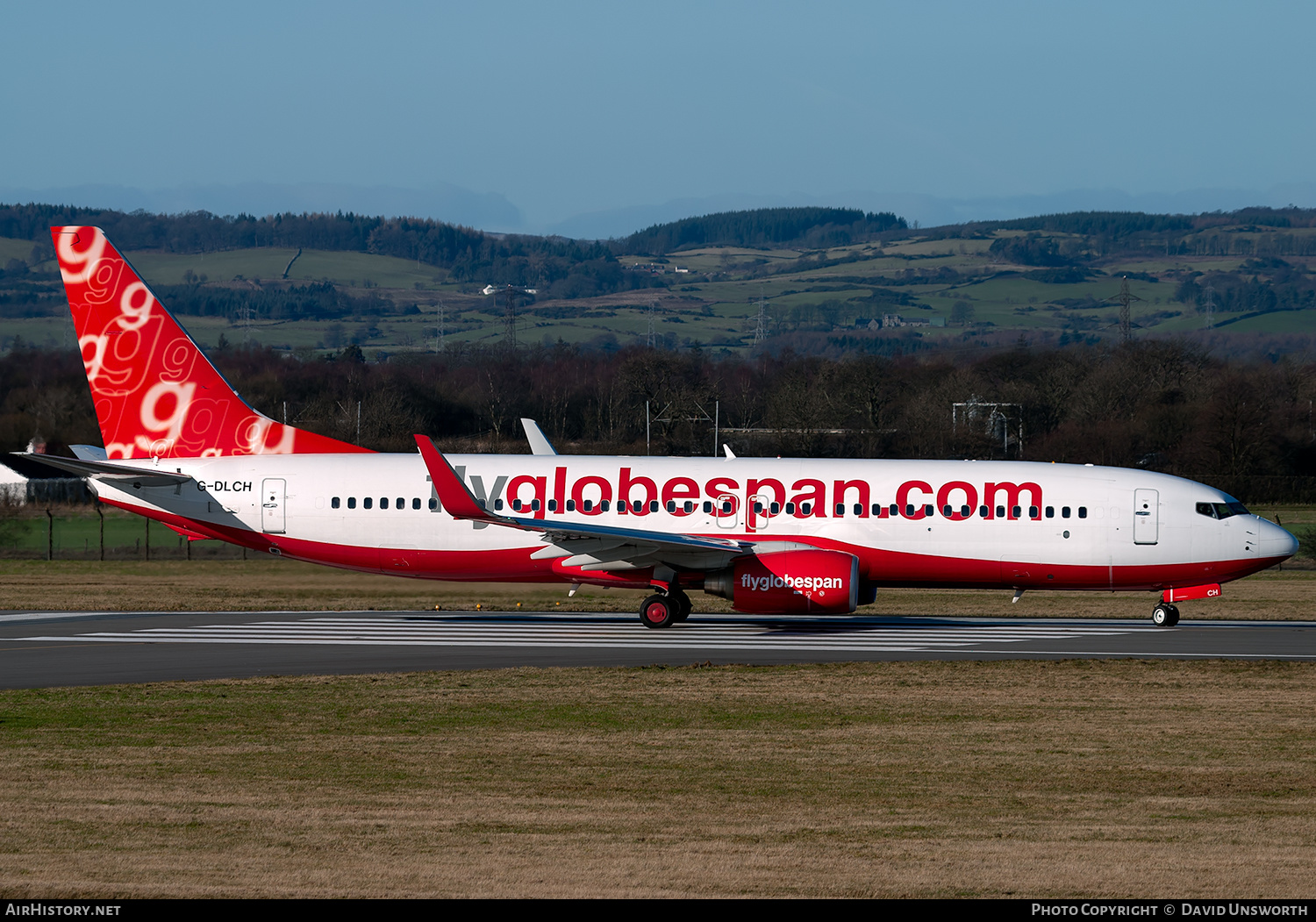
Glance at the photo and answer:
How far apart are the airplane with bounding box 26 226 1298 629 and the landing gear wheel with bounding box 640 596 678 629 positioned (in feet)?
0.13

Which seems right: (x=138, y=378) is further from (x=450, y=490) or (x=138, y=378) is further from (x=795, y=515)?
(x=795, y=515)

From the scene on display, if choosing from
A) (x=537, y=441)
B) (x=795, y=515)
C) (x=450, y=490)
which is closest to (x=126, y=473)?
(x=450, y=490)

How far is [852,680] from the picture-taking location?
20906 millimetres

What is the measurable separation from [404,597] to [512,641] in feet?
30.2

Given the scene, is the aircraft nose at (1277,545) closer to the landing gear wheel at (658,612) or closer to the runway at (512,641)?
the runway at (512,641)

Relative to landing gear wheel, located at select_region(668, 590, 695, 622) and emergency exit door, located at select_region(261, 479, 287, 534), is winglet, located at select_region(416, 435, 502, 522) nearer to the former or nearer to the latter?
landing gear wheel, located at select_region(668, 590, 695, 622)

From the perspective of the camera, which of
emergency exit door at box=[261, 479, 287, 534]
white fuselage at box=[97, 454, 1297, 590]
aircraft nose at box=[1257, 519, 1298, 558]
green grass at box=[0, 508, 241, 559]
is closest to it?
white fuselage at box=[97, 454, 1297, 590]

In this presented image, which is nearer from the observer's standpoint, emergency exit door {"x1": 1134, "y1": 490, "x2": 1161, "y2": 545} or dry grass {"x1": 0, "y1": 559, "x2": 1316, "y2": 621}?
emergency exit door {"x1": 1134, "y1": 490, "x2": 1161, "y2": 545}

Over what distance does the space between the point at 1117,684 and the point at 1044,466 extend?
9920 millimetres

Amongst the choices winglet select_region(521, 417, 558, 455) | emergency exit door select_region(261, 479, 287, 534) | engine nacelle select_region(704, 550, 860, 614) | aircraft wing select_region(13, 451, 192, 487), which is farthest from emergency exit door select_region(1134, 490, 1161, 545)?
aircraft wing select_region(13, 451, 192, 487)

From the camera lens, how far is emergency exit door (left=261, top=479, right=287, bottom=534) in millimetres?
30078

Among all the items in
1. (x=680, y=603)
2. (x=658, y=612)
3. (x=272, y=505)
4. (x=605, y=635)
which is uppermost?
(x=272, y=505)

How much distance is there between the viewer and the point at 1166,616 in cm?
2992

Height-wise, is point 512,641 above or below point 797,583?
below
